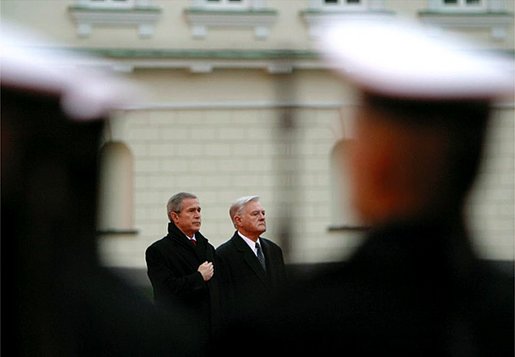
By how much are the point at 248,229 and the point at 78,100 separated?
64cm

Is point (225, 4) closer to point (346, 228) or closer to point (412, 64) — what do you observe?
point (412, 64)

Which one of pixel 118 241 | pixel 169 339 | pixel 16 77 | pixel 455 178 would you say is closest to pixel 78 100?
pixel 16 77

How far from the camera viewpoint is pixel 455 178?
5.56ft

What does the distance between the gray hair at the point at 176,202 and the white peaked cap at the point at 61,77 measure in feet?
1.42

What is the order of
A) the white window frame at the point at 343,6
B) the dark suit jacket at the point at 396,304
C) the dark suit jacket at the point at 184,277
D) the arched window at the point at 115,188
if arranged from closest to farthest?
the dark suit jacket at the point at 396,304, the arched window at the point at 115,188, the dark suit jacket at the point at 184,277, the white window frame at the point at 343,6

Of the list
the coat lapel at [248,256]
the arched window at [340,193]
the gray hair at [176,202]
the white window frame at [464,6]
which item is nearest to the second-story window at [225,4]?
the white window frame at [464,6]

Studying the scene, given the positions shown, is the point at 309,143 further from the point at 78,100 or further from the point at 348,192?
the point at 78,100

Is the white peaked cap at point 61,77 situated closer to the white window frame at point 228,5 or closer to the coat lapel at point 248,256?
the coat lapel at point 248,256

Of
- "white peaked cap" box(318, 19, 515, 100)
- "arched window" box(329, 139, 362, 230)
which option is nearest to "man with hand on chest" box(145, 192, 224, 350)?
"arched window" box(329, 139, 362, 230)

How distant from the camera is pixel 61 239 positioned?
1.74 meters

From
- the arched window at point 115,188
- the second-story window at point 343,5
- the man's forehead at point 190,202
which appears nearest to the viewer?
the arched window at point 115,188

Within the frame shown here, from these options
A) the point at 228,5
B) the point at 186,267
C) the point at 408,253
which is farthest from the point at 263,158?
the point at 228,5

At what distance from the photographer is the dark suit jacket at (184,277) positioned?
6.11 ft

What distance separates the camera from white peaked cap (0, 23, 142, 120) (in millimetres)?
1688
